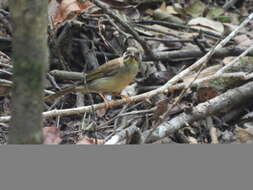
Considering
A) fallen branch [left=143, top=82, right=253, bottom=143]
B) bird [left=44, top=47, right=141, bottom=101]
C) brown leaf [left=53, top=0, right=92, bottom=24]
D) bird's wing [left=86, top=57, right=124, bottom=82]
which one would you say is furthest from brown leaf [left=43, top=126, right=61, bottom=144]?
brown leaf [left=53, top=0, right=92, bottom=24]

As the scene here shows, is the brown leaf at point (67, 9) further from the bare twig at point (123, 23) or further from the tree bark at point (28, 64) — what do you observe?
the tree bark at point (28, 64)

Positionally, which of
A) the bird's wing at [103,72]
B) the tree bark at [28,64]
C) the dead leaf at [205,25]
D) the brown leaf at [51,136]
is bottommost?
the brown leaf at [51,136]

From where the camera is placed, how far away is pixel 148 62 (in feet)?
20.1

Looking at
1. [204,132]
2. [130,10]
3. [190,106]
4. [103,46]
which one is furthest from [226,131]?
[130,10]

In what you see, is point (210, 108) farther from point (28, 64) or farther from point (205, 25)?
point (28, 64)

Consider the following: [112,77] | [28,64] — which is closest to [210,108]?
[112,77]

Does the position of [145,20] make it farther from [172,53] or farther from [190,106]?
[190,106]

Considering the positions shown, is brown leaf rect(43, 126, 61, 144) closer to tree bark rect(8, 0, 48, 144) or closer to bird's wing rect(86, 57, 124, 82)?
tree bark rect(8, 0, 48, 144)

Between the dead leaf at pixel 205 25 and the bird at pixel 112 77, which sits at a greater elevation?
the dead leaf at pixel 205 25

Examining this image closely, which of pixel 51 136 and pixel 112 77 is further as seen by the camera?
pixel 112 77

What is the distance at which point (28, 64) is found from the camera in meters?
1.70

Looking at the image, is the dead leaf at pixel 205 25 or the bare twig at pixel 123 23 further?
the dead leaf at pixel 205 25

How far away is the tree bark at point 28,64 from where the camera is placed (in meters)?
1.69

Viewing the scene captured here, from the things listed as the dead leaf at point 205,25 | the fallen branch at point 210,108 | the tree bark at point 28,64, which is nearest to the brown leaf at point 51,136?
the tree bark at point 28,64
